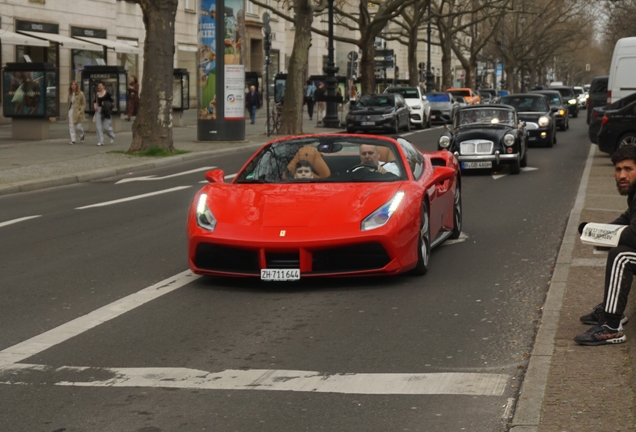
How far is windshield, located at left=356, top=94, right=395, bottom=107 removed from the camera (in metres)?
40.8

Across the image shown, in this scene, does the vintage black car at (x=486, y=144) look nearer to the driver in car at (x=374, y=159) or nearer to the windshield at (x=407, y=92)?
the driver in car at (x=374, y=159)

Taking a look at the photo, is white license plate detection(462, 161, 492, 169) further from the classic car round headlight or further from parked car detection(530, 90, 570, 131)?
parked car detection(530, 90, 570, 131)

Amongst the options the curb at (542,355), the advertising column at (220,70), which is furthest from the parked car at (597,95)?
the curb at (542,355)

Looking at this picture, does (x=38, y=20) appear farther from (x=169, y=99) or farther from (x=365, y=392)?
(x=365, y=392)

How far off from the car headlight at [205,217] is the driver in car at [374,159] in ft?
5.02

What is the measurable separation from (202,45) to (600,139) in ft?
42.9

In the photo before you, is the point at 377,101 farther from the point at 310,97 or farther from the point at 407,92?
the point at 310,97

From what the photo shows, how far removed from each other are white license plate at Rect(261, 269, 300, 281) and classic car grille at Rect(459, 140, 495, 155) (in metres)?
12.6

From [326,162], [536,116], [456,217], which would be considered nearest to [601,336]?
[326,162]

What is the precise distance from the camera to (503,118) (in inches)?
856

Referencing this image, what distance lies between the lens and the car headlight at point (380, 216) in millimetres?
8516

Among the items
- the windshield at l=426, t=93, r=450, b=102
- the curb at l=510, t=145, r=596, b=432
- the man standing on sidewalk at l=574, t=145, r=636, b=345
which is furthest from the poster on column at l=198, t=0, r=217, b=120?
the man standing on sidewalk at l=574, t=145, r=636, b=345

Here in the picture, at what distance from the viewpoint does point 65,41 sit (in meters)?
41.8

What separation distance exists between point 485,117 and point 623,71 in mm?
5418
